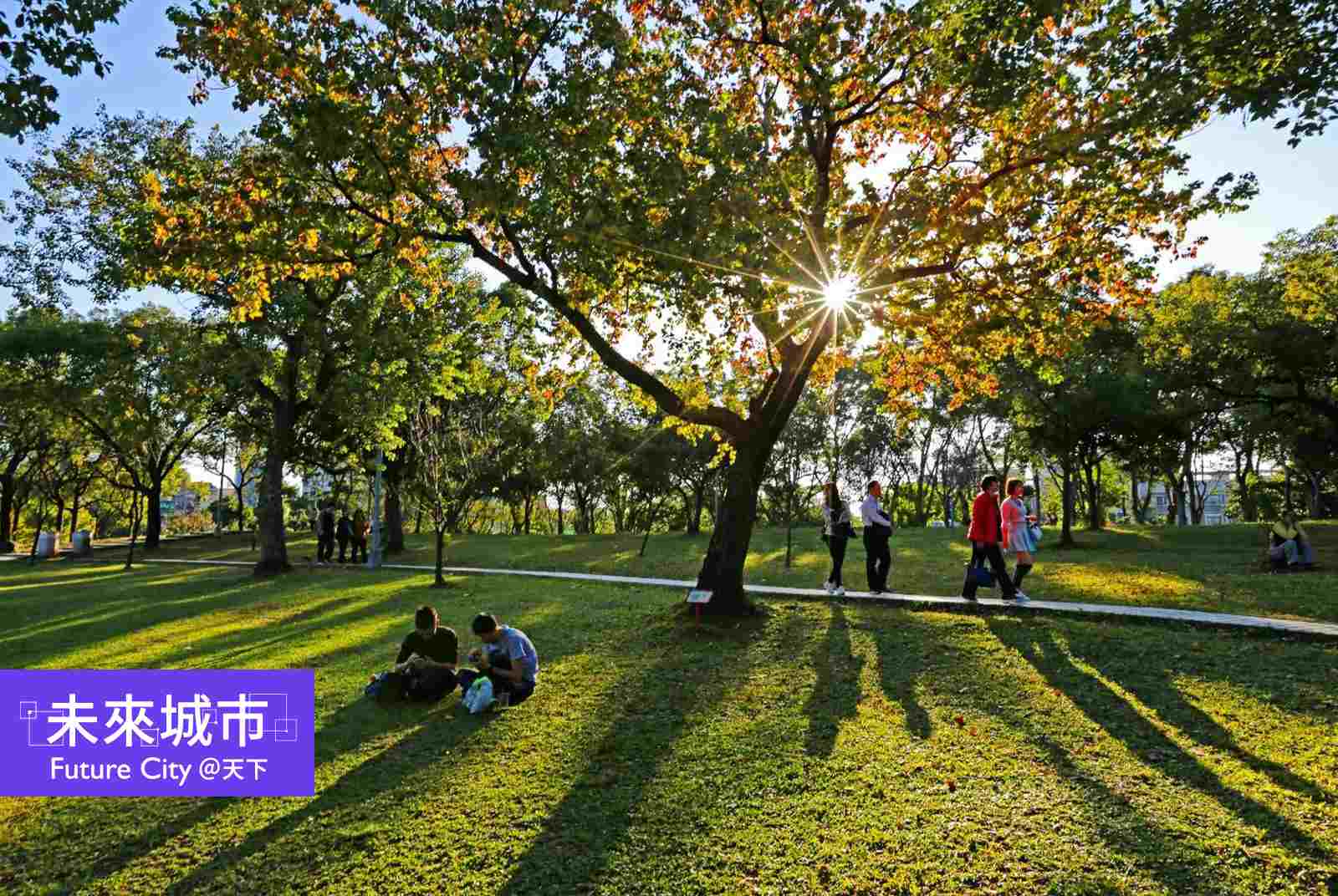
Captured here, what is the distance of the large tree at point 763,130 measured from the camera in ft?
26.5

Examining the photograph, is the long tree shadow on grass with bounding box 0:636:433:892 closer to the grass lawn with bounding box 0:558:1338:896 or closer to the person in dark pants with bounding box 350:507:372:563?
the grass lawn with bounding box 0:558:1338:896

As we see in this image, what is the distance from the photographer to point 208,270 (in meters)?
9.41

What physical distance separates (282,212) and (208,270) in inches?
51.9

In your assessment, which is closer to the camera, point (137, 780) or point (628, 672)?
point (137, 780)

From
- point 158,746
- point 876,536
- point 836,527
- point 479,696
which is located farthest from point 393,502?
point 158,746

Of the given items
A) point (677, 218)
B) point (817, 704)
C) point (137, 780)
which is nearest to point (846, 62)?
point (677, 218)

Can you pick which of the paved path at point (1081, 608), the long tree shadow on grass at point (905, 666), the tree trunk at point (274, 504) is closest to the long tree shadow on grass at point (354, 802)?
the long tree shadow on grass at point (905, 666)

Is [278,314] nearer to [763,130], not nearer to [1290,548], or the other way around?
[763,130]

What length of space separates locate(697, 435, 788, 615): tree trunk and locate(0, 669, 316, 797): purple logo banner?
20.5 ft

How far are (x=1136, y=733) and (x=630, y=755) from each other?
441 centimetres

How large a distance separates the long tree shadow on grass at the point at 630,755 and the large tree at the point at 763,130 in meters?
1.96

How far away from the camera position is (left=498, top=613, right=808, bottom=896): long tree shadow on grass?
4328 mm

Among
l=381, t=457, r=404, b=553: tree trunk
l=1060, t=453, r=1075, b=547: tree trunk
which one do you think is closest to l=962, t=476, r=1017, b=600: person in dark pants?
l=1060, t=453, r=1075, b=547: tree trunk

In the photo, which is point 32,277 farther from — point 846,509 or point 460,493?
point 846,509
